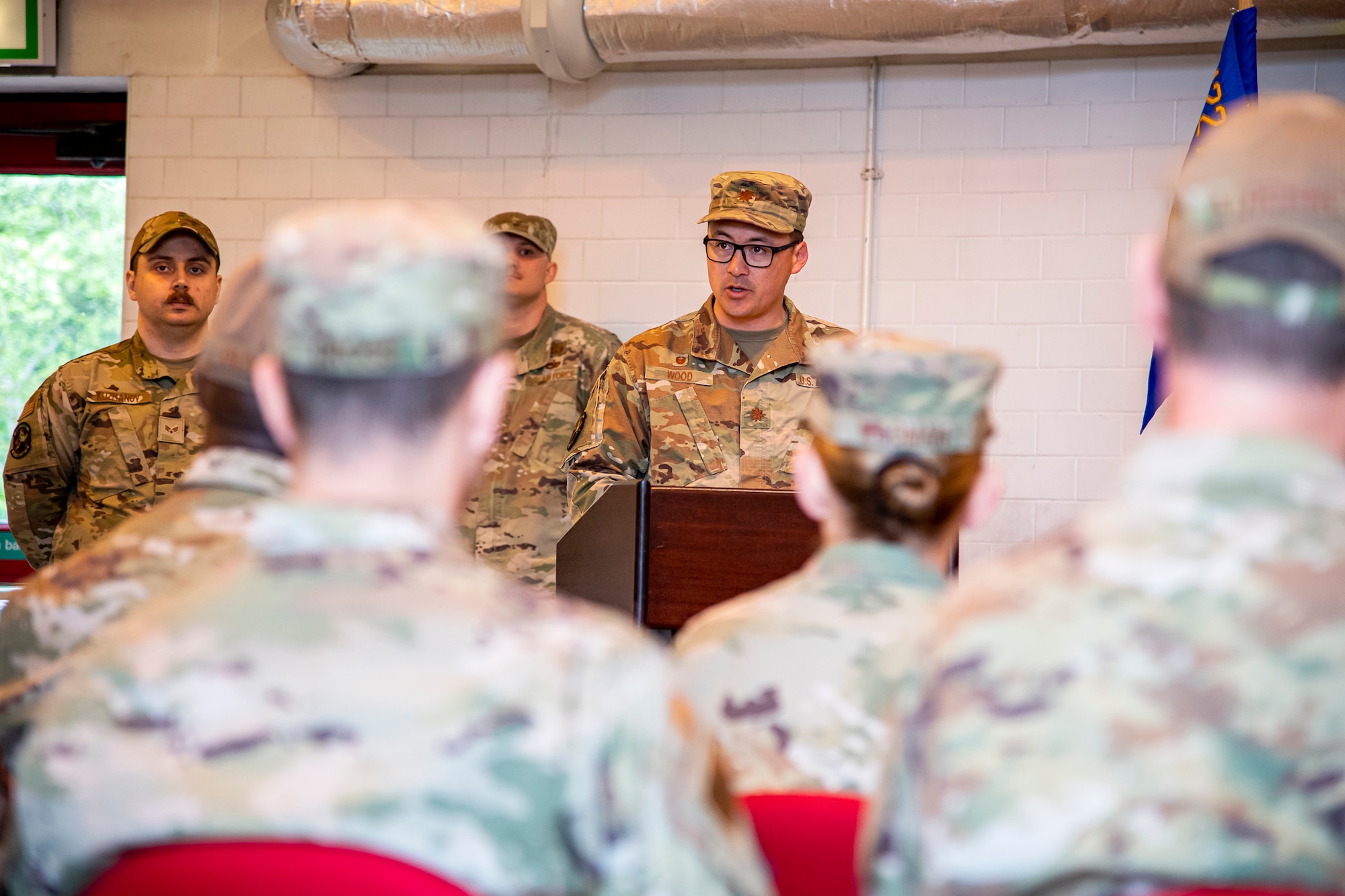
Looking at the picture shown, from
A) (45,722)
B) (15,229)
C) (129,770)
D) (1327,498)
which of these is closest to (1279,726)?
(1327,498)

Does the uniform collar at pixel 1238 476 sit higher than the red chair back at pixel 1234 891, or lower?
higher

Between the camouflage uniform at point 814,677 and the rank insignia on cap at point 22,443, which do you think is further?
the rank insignia on cap at point 22,443

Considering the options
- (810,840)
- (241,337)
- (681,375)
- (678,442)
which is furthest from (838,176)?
(810,840)

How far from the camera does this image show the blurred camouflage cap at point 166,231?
4508 mm

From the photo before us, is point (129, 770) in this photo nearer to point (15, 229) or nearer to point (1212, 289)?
point (1212, 289)

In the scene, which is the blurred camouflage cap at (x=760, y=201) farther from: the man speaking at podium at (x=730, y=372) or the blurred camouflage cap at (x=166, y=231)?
the blurred camouflage cap at (x=166, y=231)

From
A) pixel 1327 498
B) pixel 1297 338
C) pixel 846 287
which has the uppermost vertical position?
pixel 846 287

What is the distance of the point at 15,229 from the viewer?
216 inches

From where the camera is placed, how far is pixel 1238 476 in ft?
3.27

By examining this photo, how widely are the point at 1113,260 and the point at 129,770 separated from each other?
13.9 ft

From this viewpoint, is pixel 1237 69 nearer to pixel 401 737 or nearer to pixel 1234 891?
pixel 1234 891

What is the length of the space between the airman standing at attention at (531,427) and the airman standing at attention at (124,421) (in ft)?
3.27

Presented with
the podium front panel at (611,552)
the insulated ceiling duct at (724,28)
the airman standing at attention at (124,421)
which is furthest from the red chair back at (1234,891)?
the airman standing at attention at (124,421)

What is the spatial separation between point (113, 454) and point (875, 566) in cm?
363
